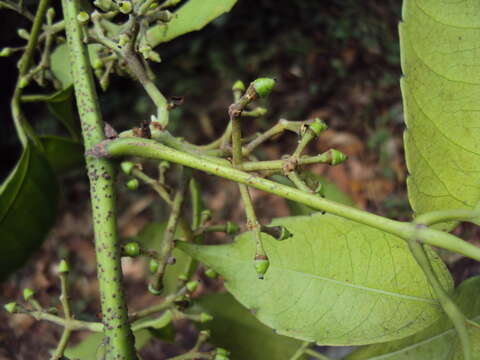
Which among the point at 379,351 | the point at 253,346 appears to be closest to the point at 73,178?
the point at 253,346

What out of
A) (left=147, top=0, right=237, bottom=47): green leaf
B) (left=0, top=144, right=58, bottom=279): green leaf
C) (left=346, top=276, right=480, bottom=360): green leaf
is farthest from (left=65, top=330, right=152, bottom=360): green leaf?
(left=147, top=0, right=237, bottom=47): green leaf

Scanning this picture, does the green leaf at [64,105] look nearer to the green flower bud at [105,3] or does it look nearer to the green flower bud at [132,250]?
the green flower bud at [105,3]

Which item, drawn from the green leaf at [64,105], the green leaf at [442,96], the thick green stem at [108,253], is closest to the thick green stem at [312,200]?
the thick green stem at [108,253]

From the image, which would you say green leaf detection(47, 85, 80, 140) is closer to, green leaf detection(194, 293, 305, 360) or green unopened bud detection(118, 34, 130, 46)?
green unopened bud detection(118, 34, 130, 46)

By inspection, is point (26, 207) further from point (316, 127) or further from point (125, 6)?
point (316, 127)

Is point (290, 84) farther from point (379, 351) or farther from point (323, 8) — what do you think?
point (379, 351)

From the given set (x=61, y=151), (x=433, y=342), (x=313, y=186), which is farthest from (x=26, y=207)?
(x=433, y=342)
